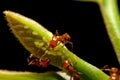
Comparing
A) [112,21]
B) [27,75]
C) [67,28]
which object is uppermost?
[67,28]

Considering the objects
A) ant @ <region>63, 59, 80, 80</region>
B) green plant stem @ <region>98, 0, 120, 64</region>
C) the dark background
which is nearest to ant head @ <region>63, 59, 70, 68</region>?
ant @ <region>63, 59, 80, 80</region>

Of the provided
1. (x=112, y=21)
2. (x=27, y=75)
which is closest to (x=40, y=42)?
(x=27, y=75)

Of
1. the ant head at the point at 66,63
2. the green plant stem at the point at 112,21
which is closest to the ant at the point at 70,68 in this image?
the ant head at the point at 66,63

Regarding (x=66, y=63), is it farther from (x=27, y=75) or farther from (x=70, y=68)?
(x=27, y=75)

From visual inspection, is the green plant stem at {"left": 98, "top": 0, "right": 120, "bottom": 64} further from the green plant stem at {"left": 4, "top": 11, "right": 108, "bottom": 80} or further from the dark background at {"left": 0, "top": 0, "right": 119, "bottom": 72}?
the dark background at {"left": 0, "top": 0, "right": 119, "bottom": 72}

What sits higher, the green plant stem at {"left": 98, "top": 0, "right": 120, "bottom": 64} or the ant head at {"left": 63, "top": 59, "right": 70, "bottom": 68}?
the green plant stem at {"left": 98, "top": 0, "right": 120, "bottom": 64}

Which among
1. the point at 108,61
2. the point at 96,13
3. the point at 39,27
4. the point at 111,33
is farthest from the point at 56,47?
the point at 96,13
